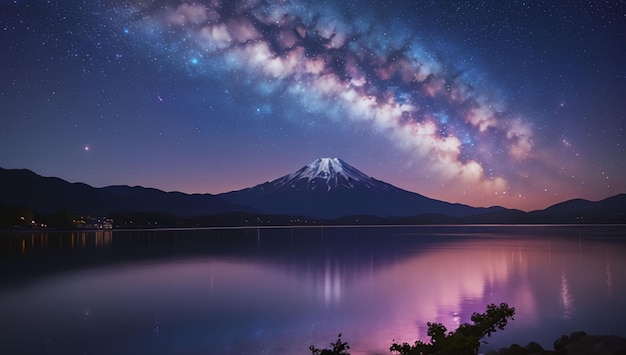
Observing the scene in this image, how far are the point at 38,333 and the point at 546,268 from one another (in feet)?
116

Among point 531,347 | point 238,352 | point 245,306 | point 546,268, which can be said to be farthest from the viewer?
point 546,268

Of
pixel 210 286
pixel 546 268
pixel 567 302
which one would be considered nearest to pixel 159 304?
pixel 210 286

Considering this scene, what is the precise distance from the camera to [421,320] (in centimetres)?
1992

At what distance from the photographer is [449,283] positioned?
→ 31156 mm

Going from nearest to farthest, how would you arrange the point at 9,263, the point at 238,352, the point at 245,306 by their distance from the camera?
1. the point at 238,352
2. the point at 245,306
3. the point at 9,263

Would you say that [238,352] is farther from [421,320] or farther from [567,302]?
[567,302]

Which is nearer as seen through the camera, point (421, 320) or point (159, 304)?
point (421, 320)

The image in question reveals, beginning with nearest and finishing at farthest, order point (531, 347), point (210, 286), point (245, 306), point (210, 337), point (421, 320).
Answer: point (531, 347) < point (210, 337) < point (421, 320) < point (245, 306) < point (210, 286)

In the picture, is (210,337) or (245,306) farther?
(245,306)

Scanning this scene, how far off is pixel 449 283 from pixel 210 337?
723 inches

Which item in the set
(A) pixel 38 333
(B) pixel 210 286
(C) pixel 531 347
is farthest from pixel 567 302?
(A) pixel 38 333

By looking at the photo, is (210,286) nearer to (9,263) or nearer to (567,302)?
(567,302)

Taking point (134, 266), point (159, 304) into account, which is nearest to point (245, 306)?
point (159, 304)

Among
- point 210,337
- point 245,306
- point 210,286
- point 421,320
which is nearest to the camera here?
point 210,337
